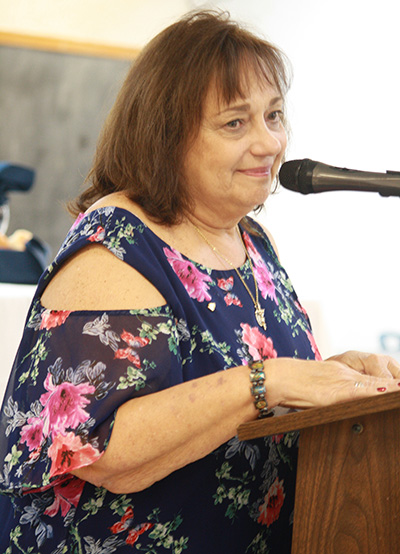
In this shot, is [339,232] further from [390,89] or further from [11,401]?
[11,401]

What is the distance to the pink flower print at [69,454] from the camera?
1.15m

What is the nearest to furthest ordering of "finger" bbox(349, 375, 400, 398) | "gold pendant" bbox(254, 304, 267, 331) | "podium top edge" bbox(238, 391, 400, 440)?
"podium top edge" bbox(238, 391, 400, 440), "finger" bbox(349, 375, 400, 398), "gold pendant" bbox(254, 304, 267, 331)

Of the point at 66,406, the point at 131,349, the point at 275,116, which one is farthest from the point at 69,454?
the point at 275,116

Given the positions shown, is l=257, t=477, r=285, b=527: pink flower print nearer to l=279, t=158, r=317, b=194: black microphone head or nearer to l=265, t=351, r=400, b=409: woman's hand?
l=265, t=351, r=400, b=409: woman's hand

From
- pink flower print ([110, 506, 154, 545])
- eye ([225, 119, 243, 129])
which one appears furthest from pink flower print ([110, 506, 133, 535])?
eye ([225, 119, 243, 129])

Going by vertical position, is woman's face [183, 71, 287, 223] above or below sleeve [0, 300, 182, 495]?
above

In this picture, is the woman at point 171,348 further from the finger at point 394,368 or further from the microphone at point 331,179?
the microphone at point 331,179

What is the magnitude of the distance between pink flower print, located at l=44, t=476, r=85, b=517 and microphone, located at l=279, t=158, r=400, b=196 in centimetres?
62

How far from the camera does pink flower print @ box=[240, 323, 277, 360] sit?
4.63ft

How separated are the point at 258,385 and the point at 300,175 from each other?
13.0 inches

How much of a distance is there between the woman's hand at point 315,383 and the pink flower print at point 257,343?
249 millimetres

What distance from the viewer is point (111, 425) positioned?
3.82 feet

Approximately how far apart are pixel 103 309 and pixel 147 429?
210mm

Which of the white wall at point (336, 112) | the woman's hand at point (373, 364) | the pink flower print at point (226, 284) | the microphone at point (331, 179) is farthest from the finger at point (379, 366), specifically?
the white wall at point (336, 112)
